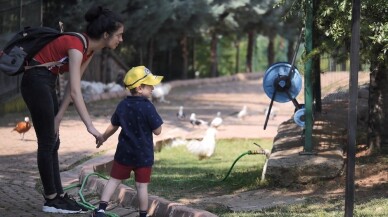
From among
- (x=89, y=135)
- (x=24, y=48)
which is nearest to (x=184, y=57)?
(x=89, y=135)

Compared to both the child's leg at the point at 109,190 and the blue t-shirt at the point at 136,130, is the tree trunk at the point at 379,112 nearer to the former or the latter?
the blue t-shirt at the point at 136,130

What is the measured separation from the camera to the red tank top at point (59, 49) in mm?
7096

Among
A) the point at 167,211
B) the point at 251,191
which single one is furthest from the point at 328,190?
the point at 167,211

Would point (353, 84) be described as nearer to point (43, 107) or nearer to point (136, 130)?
point (136, 130)

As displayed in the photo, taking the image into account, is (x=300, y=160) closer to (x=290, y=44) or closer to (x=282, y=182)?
(x=282, y=182)

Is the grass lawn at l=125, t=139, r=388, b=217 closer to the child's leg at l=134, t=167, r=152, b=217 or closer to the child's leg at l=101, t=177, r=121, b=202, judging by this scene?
the child's leg at l=134, t=167, r=152, b=217

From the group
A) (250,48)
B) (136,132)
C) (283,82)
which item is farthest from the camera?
(250,48)

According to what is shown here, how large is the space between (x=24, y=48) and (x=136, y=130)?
47.4 inches

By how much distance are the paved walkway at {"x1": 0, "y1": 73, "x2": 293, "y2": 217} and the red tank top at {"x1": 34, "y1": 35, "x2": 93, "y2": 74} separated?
132cm

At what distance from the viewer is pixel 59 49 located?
23.4 feet

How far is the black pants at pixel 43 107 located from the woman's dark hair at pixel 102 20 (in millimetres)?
536

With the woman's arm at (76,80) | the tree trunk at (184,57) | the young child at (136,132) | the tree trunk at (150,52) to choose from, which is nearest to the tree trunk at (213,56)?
the tree trunk at (184,57)

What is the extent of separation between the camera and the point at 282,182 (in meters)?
9.36

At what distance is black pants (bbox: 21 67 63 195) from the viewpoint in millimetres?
7137
